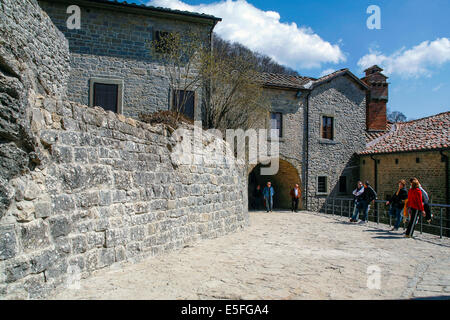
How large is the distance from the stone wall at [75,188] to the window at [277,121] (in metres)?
10.9

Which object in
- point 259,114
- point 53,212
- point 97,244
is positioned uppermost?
point 259,114

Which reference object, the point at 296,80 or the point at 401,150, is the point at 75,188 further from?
the point at 296,80

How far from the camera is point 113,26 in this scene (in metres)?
13.0

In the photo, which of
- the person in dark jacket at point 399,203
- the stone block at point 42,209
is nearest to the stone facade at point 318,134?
the person in dark jacket at point 399,203

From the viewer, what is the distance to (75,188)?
4.04 m

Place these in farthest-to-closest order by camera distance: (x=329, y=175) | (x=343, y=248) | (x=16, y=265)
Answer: (x=329, y=175)
(x=343, y=248)
(x=16, y=265)

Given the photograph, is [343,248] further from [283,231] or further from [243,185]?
[243,185]

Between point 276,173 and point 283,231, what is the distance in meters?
10.7

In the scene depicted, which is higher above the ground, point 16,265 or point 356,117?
A: point 356,117

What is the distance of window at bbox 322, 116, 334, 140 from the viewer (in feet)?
63.9

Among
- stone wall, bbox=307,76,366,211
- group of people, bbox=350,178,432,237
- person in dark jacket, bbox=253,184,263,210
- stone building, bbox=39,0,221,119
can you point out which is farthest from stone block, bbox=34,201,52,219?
stone wall, bbox=307,76,366,211

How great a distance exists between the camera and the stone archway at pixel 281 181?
1881 centimetres

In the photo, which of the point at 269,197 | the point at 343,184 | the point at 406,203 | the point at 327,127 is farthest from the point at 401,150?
the point at 406,203
